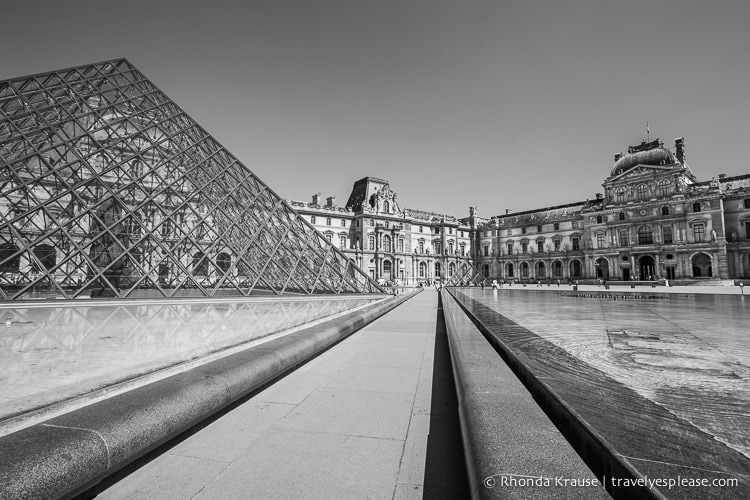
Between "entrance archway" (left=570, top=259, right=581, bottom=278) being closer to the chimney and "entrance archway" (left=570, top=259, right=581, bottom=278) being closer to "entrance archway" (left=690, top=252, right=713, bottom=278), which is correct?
"entrance archway" (left=690, top=252, right=713, bottom=278)

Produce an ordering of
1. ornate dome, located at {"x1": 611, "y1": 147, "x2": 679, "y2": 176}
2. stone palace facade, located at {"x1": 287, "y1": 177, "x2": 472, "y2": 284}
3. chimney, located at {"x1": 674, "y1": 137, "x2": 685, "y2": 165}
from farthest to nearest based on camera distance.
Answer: stone palace facade, located at {"x1": 287, "y1": 177, "x2": 472, "y2": 284}
chimney, located at {"x1": 674, "y1": 137, "x2": 685, "y2": 165}
ornate dome, located at {"x1": 611, "y1": 147, "x2": 679, "y2": 176}

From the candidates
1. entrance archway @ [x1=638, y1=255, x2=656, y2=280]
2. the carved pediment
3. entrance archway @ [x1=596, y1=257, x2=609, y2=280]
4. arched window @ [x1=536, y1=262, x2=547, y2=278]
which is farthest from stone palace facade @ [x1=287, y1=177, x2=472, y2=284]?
the carved pediment

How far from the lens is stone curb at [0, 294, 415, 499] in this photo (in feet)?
4.66

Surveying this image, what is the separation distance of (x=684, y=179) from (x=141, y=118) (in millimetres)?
58544

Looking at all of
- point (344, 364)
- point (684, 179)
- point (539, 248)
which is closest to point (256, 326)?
point (344, 364)

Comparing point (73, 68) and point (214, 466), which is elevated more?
point (73, 68)

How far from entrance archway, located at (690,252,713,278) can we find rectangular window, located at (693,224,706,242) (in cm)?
182

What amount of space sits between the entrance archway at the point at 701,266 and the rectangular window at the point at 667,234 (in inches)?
126

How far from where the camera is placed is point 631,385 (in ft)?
9.04

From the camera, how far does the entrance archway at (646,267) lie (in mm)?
46344

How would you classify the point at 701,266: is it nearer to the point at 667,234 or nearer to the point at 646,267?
the point at 667,234

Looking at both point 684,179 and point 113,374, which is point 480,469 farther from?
point 684,179

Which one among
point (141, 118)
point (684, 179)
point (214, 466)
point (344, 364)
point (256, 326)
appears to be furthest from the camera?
point (684, 179)

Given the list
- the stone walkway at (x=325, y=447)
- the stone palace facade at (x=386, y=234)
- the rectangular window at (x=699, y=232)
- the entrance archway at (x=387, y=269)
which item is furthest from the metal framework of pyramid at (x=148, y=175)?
the rectangular window at (x=699, y=232)
